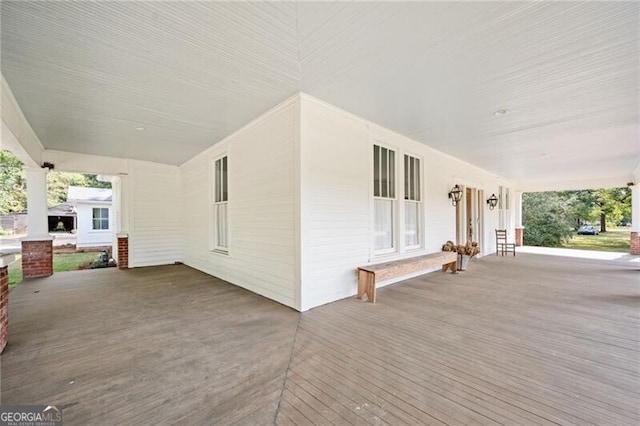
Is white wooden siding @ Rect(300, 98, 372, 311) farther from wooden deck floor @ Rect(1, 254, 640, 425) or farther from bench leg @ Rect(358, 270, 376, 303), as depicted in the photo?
wooden deck floor @ Rect(1, 254, 640, 425)

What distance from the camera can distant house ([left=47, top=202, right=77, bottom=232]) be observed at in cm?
1722

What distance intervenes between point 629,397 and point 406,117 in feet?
13.2

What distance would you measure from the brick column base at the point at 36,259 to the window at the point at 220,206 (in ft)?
12.6

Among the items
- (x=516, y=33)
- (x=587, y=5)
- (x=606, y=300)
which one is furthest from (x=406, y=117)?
(x=606, y=300)

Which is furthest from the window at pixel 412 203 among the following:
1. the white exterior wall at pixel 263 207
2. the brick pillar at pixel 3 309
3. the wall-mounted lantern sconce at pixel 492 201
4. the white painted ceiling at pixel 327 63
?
the brick pillar at pixel 3 309

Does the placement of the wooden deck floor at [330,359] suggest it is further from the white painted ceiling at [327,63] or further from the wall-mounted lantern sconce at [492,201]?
the wall-mounted lantern sconce at [492,201]

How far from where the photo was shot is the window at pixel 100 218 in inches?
519

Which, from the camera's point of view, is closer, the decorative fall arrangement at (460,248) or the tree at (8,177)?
the decorative fall arrangement at (460,248)

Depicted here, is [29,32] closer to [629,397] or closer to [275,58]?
[275,58]

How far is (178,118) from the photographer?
444 centimetres

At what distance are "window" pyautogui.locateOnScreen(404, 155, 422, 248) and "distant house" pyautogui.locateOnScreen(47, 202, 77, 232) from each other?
19.8m

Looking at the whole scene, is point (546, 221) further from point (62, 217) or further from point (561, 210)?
point (62, 217)

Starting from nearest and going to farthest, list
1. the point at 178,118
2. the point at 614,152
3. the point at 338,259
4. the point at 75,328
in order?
the point at 75,328 → the point at 338,259 → the point at 178,118 → the point at 614,152

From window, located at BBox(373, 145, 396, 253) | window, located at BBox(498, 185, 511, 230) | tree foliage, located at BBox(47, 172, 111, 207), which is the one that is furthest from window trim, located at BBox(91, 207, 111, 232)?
window, located at BBox(498, 185, 511, 230)
